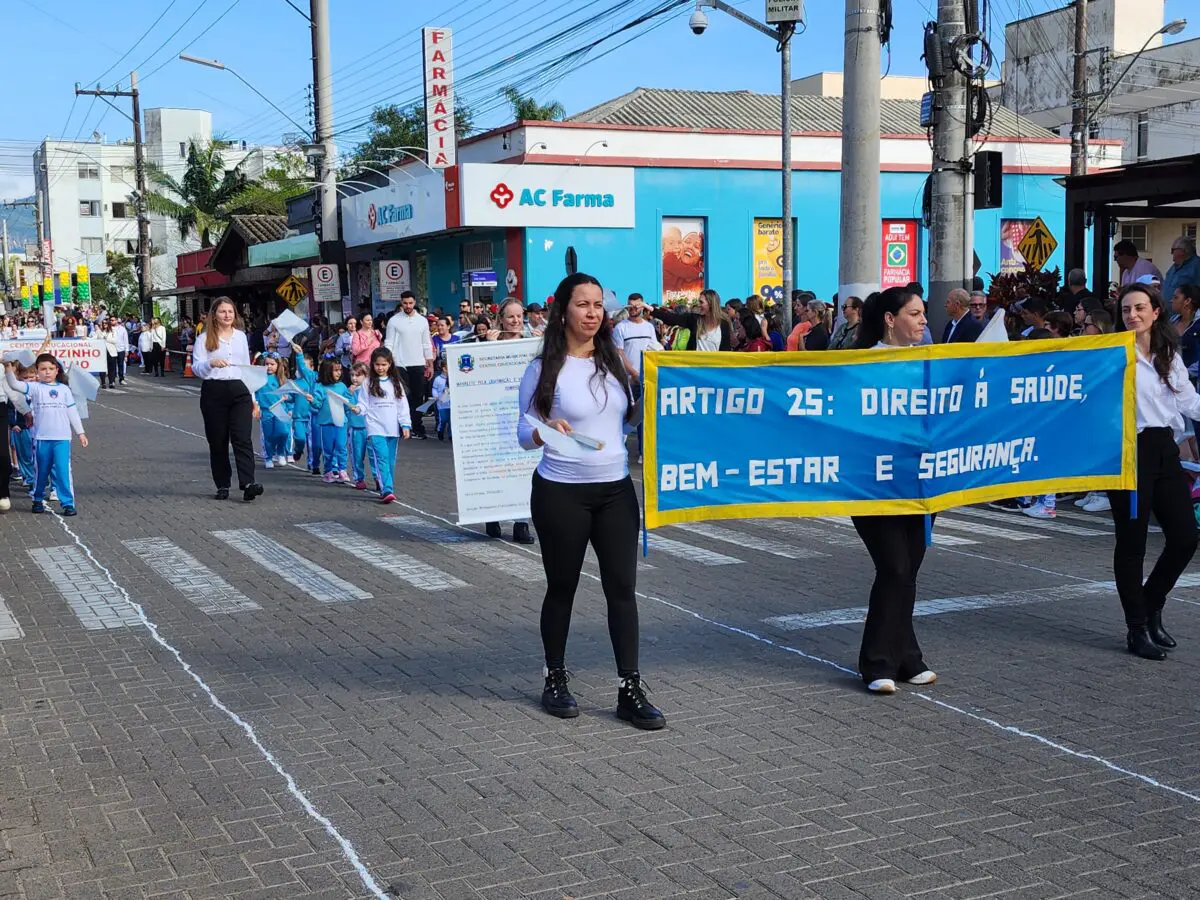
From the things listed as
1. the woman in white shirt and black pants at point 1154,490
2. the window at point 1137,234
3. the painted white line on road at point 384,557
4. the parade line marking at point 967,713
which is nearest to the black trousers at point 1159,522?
the woman in white shirt and black pants at point 1154,490

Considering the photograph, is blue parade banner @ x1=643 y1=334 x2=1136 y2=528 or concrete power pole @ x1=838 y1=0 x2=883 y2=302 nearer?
blue parade banner @ x1=643 y1=334 x2=1136 y2=528

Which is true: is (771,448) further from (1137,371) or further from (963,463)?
(1137,371)

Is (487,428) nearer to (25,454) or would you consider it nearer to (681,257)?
(25,454)

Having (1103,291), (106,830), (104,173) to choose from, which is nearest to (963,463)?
(106,830)

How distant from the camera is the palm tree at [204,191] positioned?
5709 centimetres

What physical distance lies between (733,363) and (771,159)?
28.1m

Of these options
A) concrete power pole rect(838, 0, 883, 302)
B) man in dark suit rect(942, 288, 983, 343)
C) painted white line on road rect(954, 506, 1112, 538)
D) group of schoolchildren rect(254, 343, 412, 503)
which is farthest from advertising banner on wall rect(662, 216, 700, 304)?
painted white line on road rect(954, 506, 1112, 538)

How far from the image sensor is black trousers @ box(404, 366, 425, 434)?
2021cm

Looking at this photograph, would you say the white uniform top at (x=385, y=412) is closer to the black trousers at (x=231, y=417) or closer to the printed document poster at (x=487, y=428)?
the black trousers at (x=231, y=417)

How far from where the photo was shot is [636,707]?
5.82 m

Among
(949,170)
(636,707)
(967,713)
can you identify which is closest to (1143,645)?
(967,713)

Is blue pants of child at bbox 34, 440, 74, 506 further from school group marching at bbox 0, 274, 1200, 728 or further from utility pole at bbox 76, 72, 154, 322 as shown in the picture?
Result: utility pole at bbox 76, 72, 154, 322

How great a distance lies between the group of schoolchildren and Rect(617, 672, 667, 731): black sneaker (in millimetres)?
7494

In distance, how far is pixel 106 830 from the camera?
470cm
